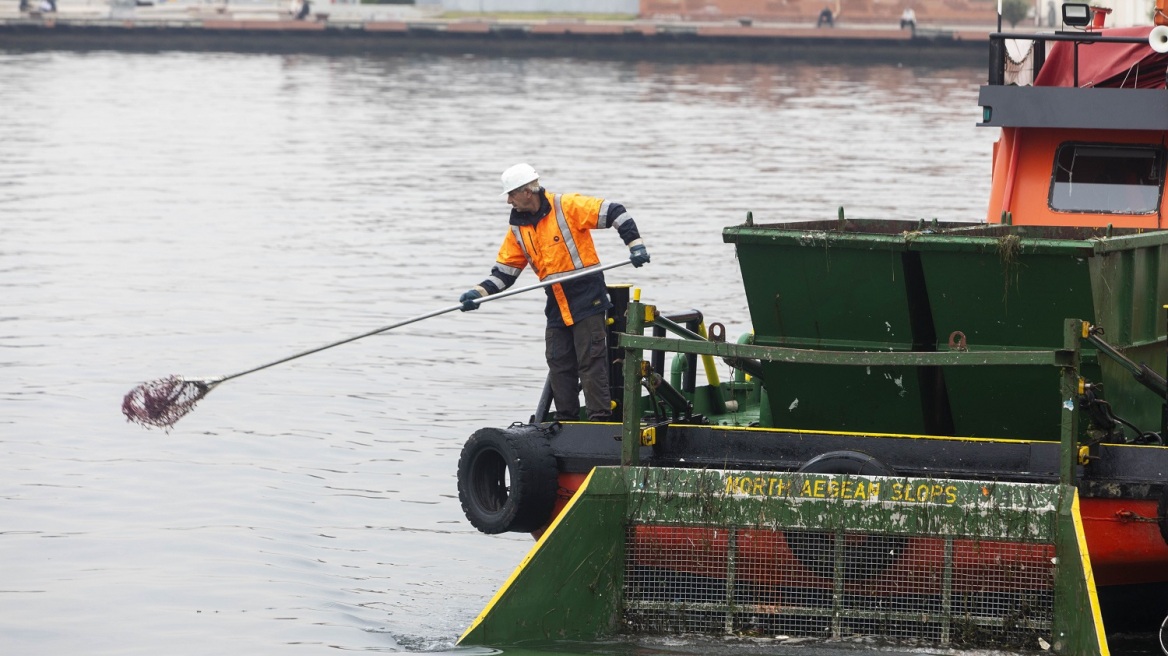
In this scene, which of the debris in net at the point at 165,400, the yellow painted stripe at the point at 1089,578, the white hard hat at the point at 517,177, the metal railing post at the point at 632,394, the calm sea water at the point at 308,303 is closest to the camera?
the yellow painted stripe at the point at 1089,578

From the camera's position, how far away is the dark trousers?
31.4ft

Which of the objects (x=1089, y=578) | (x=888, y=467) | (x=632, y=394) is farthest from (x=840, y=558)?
(x=632, y=394)

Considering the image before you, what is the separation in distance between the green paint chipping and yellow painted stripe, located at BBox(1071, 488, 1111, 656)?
0.05m

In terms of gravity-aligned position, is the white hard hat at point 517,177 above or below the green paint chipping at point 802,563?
above

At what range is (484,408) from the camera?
15.5 m

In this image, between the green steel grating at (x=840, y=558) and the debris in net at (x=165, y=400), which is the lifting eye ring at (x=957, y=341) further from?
the debris in net at (x=165, y=400)

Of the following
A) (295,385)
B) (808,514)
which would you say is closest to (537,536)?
(808,514)

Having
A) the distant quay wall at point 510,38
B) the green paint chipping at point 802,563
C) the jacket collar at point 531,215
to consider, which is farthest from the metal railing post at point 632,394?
the distant quay wall at point 510,38

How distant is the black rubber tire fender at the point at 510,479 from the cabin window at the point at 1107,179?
11.7ft

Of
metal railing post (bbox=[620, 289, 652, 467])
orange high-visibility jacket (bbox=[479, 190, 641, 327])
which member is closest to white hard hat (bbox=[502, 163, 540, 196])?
orange high-visibility jacket (bbox=[479, 190, 641, 327])

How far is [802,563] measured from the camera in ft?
27.4

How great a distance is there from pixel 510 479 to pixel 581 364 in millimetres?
805

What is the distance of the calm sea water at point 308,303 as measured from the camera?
1070 centimetres

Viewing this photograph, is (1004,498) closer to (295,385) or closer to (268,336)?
(295,385)
